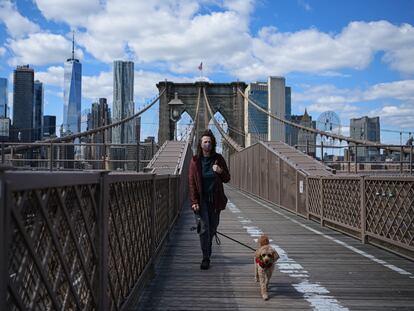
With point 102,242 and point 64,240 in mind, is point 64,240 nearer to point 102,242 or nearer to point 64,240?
point 64,240

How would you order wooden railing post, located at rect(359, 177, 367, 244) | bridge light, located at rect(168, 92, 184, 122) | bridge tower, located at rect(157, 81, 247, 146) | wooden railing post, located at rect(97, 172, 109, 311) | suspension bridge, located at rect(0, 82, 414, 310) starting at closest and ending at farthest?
suspension bridge, located at rect(0, 82, 414, 310) → wooden railing post, located at rect(97, 172, 109, 311) → wooden railing post, located at rect(359, 177, 367, 244) → bridge light, located at rect(168, 92, 184, 122) → bridge tower, located at rect(157, 81, 247, 146)

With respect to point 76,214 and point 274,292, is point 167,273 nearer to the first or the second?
point 274,292

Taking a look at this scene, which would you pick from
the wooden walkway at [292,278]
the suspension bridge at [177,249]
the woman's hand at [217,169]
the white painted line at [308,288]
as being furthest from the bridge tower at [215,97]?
the woman's hand at [217,169]

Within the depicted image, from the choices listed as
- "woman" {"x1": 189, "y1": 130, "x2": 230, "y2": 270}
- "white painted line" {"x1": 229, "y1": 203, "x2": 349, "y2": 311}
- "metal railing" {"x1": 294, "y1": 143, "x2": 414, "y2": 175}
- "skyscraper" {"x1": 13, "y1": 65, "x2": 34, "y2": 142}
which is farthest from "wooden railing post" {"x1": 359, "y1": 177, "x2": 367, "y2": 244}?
"skyscraper" {"x1": 13, "y1": 65, "x2": 34, "y2": 142}

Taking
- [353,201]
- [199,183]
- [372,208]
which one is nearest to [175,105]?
[353,201]

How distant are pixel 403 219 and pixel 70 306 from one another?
15.4 ft

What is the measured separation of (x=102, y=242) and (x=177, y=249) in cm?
420

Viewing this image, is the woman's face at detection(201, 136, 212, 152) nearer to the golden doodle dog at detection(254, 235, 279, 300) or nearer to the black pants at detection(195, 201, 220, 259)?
the black pants at detection(195, 201, 220, 259)

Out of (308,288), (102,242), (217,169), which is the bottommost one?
(308,288)

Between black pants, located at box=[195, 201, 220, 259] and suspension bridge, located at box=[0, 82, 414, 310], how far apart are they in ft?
1.12

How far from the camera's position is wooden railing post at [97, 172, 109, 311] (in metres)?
2.64

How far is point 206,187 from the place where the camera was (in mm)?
5234

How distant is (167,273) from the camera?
520 centimetres

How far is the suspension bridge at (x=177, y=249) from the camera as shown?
1.70 metres
